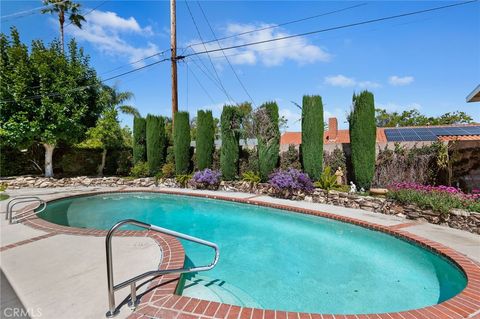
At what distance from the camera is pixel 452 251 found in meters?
4.90

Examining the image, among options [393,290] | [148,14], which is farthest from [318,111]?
[148,14]

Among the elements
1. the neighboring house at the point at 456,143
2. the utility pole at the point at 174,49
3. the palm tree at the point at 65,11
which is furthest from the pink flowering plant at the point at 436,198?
the palm tree at the point at 65,11

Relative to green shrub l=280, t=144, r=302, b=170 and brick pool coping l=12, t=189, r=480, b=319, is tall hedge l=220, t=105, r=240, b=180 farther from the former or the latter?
brick pool coping l=12, t=189, r=480, b=319

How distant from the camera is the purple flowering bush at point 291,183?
1038 cm

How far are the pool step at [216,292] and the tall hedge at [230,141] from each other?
9190 mm

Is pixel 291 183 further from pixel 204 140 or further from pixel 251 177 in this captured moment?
pixel 204 140

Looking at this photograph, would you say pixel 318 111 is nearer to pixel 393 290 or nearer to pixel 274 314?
pixel 393 290

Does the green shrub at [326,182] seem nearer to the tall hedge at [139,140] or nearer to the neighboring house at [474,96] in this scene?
the neighboring house at [474,96]

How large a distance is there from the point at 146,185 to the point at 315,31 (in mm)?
11837

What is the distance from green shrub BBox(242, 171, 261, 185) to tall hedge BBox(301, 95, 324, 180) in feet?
7.39

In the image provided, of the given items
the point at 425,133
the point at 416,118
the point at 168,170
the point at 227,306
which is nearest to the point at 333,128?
the point at 425,133

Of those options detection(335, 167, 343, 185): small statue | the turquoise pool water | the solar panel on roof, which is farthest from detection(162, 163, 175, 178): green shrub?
the solar panel on roof

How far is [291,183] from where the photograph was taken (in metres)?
10.4

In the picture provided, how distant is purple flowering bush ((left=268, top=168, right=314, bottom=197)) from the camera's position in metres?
10.4
